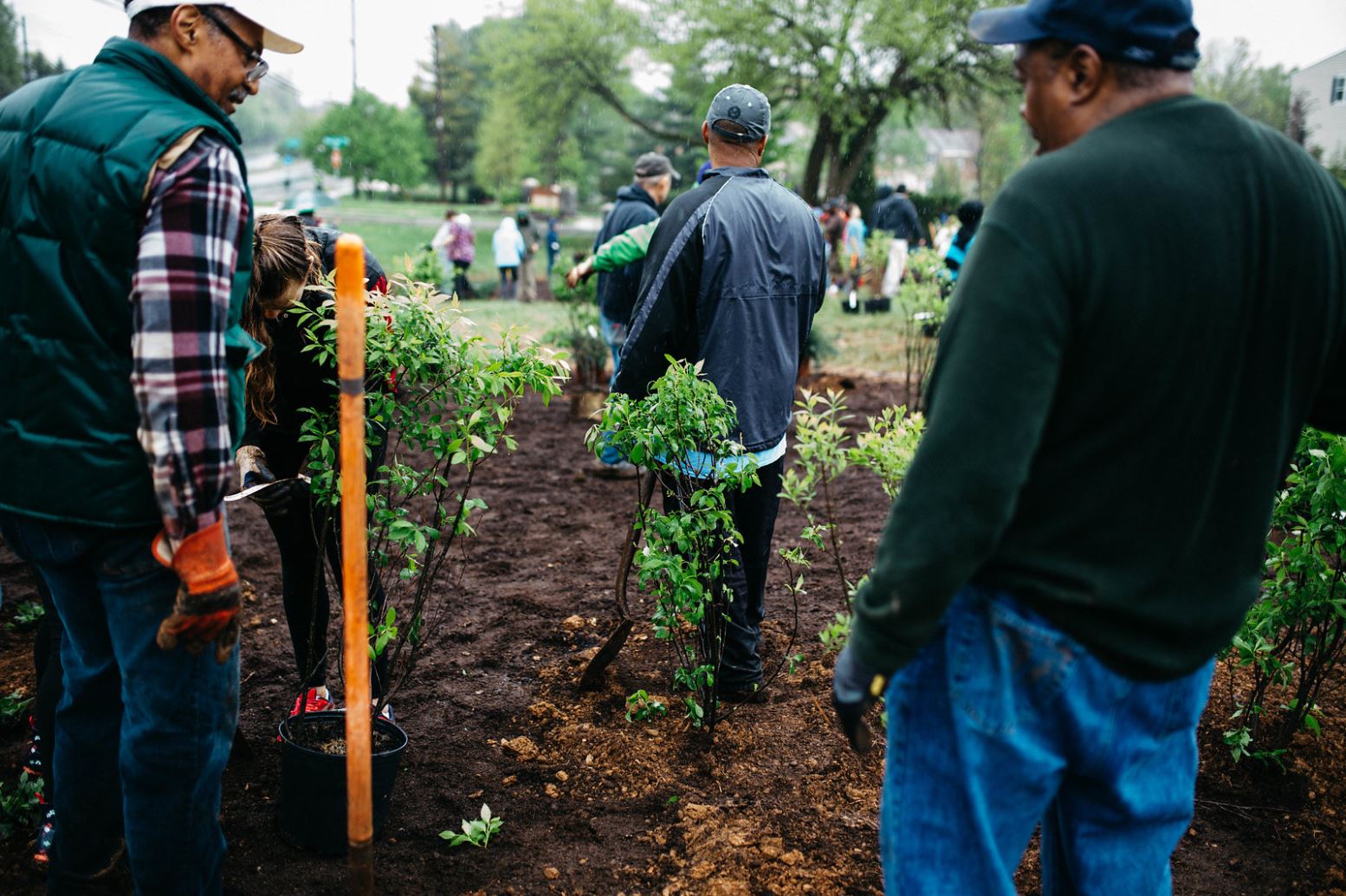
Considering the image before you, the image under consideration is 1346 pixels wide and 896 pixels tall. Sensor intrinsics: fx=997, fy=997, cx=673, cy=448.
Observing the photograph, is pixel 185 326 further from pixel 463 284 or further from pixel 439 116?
pixel 439 116

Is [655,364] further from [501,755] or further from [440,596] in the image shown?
[440,596]

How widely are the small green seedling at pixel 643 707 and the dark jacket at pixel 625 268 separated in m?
3.40

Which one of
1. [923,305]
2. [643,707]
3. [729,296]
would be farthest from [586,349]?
[643,707]

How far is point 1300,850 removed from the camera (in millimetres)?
2908

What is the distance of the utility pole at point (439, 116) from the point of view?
49312mm

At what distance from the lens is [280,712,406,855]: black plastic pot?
2.71m

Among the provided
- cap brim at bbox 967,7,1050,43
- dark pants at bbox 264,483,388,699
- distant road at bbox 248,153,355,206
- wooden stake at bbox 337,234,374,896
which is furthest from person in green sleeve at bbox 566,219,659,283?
distant road at bbox 248,153,355,206

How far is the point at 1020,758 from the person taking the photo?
5.23 feet

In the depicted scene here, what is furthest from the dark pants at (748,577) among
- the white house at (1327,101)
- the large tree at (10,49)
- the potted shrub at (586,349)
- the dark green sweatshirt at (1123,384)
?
the large tree at (10,49)

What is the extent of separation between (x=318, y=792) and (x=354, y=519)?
3.45 ft

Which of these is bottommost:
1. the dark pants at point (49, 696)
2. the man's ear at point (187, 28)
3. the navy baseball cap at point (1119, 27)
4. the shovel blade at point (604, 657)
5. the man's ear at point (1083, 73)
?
the shovel blade at point (604, 657)

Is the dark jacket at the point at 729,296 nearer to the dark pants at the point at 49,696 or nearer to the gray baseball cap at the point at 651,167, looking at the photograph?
the dark pants at the point at 49,696

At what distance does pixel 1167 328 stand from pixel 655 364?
85.0 inches

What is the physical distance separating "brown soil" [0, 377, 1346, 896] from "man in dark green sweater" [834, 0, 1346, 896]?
1271mm
